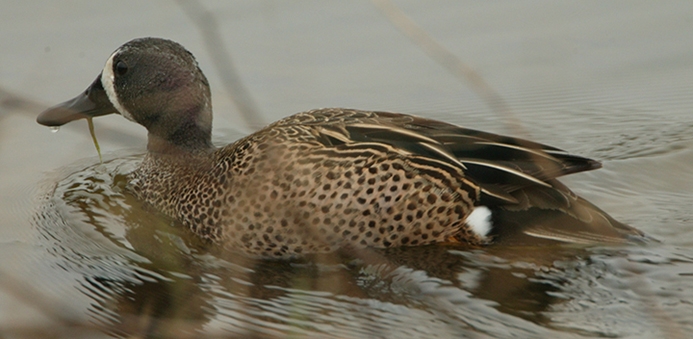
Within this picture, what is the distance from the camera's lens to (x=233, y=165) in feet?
18.6

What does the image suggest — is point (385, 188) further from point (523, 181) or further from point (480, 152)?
point (523, 181)

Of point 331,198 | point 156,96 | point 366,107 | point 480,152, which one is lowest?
point 331,198

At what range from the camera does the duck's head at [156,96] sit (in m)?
6.18

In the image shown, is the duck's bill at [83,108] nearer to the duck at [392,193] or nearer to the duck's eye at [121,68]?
the duck's eye at [121,68]

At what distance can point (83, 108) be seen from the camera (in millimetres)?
6375

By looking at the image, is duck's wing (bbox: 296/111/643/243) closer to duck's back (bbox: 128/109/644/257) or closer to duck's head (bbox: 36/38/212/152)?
duck's back (bbox: 128/109/644/257)

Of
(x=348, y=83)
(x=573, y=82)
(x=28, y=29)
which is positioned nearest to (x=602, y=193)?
(x=573, y=82)

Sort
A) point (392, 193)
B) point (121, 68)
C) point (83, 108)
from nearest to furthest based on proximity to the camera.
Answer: point (392, 193), point (121, 68), point (83, 108)

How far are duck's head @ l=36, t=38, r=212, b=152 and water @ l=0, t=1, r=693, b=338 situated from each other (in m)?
0.30

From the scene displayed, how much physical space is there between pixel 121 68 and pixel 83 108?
0.39 metres

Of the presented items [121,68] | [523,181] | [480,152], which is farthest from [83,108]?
[523,181]

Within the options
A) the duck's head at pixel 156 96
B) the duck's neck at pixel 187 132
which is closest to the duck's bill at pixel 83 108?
the duck's head at pixel 156 96

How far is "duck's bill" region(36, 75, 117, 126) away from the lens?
20.8ft

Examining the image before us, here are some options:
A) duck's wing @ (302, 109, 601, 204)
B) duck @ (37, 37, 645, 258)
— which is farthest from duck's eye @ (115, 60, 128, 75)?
duck's wing @ (302, 109, 601, 204)
